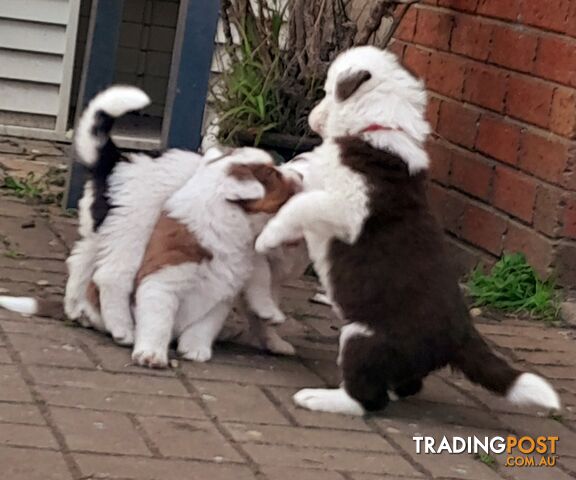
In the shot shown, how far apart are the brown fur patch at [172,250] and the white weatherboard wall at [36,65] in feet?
16.1

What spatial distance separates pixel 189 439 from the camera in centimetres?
412

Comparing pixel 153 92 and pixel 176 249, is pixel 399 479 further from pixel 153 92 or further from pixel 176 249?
pixel 153 92

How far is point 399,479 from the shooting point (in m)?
4.03

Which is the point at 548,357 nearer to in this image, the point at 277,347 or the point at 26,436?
the point at 277,347

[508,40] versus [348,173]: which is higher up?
[508,40]

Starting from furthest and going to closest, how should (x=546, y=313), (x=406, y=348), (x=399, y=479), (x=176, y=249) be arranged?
(x=546, y=313) → (x=176, y=249) → (x=406, y=348) → (x=399, y=479)

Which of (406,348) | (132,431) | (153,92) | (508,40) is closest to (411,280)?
(406,348)

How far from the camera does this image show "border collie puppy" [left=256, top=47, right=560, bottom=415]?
4516mm

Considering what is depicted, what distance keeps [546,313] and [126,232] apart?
2252 mm

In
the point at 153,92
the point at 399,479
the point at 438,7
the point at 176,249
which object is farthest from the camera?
the point at 153,92

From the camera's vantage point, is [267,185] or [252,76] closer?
[267,185]

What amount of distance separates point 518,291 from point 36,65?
15.1ft

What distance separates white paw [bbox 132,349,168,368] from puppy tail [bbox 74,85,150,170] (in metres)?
0.78

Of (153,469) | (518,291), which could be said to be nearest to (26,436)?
(153,469)
